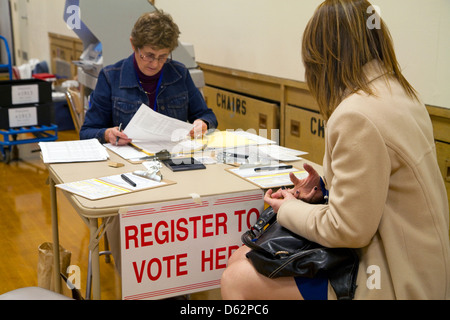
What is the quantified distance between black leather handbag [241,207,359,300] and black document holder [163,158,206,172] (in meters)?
0.59

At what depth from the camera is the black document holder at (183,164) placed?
6.69 ft

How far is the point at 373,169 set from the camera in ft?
4.21

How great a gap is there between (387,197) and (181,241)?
73cm

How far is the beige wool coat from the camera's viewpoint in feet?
4.24

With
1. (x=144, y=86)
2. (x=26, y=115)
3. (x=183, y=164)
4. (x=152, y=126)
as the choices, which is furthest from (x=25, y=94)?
(x=183, y=164)

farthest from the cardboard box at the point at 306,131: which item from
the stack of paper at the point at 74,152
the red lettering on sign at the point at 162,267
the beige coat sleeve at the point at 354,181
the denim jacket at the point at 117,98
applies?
the beige coat sleeve at the point at 354,181

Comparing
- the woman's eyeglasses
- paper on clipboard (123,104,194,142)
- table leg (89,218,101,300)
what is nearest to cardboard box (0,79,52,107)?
the woman's eyeglasses

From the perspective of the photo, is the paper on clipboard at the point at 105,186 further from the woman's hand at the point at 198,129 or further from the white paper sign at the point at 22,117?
the white paper sign at the point at 22,117

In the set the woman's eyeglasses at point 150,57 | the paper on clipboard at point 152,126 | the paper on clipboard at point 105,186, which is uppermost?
the woman's eyeglasses at point 150,57

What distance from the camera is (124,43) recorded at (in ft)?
11.8

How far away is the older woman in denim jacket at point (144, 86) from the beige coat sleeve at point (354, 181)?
1.20 metres

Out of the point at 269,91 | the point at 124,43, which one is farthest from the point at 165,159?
the point at 269,91

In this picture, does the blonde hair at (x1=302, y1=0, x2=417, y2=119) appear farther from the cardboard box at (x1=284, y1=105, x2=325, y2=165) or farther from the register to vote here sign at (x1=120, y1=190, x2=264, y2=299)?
the cardboard box at (x1=284, y1=105, x2=325, y2=165)
